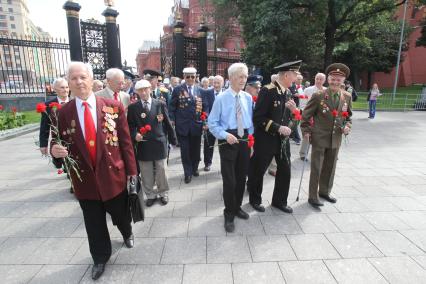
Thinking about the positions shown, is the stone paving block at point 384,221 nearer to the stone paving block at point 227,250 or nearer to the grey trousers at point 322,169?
the grey trousers at point 322,169

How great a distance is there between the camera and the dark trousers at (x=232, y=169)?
3291mm

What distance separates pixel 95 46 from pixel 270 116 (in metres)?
11.0

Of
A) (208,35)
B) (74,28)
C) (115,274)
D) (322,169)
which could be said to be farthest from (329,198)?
(208,35)

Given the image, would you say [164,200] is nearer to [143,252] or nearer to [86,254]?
[143,252]

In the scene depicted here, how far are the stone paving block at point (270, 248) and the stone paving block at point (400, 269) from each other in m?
0.86

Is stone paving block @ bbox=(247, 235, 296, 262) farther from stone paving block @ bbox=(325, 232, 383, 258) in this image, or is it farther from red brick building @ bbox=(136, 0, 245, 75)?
red brick building @ bbox=(136, 0, 245, 75)

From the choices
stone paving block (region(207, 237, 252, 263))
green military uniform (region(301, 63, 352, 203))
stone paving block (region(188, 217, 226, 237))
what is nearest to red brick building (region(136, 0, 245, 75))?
green military uniform (region(301, 63, 352, 203))

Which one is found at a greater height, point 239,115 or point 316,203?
point 239,115

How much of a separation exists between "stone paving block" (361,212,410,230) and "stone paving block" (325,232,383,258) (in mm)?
456

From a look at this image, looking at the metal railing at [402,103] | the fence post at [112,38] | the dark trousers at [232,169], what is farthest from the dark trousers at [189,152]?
the metal railing at [402,103]

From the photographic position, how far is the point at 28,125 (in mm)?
10656

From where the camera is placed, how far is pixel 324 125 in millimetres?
3938

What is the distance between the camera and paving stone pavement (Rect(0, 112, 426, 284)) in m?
2.61

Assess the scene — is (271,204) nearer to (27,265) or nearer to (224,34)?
(27,265)
